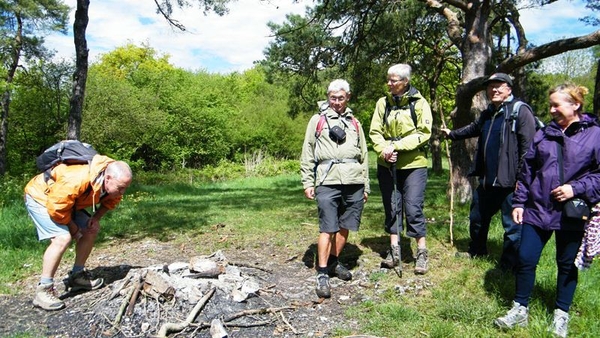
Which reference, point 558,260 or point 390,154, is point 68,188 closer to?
point 390,154

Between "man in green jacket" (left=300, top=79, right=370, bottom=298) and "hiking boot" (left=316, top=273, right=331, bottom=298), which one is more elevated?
"man in green jacket" (left=300, top=79, right=370, bottom=298)

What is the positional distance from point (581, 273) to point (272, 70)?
11181 mm

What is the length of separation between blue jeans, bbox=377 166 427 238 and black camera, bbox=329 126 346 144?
2.39 ft

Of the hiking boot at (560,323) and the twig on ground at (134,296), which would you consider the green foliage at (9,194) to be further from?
the hiking boot at (560,323)

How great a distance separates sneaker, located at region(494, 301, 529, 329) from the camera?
3.37m

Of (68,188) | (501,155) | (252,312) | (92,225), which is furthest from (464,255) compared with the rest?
(68,188)

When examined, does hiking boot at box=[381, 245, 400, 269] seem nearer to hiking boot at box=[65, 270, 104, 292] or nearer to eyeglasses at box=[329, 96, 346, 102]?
eyeglasses at box=[329, 96, 346, 102]

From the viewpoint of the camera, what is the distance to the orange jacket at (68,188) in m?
3.71

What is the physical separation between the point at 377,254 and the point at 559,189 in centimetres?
274

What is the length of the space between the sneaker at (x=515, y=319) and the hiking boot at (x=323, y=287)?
58.9 inches

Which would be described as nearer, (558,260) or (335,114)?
(558,260)

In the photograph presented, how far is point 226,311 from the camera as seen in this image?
3.78m

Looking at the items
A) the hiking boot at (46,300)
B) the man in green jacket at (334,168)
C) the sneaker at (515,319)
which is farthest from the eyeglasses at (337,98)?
the hiking boot at (46,300)

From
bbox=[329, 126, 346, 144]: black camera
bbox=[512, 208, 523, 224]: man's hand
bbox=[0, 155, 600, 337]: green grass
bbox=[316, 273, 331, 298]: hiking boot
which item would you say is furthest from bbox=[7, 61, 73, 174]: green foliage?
bbox=[512, 208, 523, 224]: man's hand
